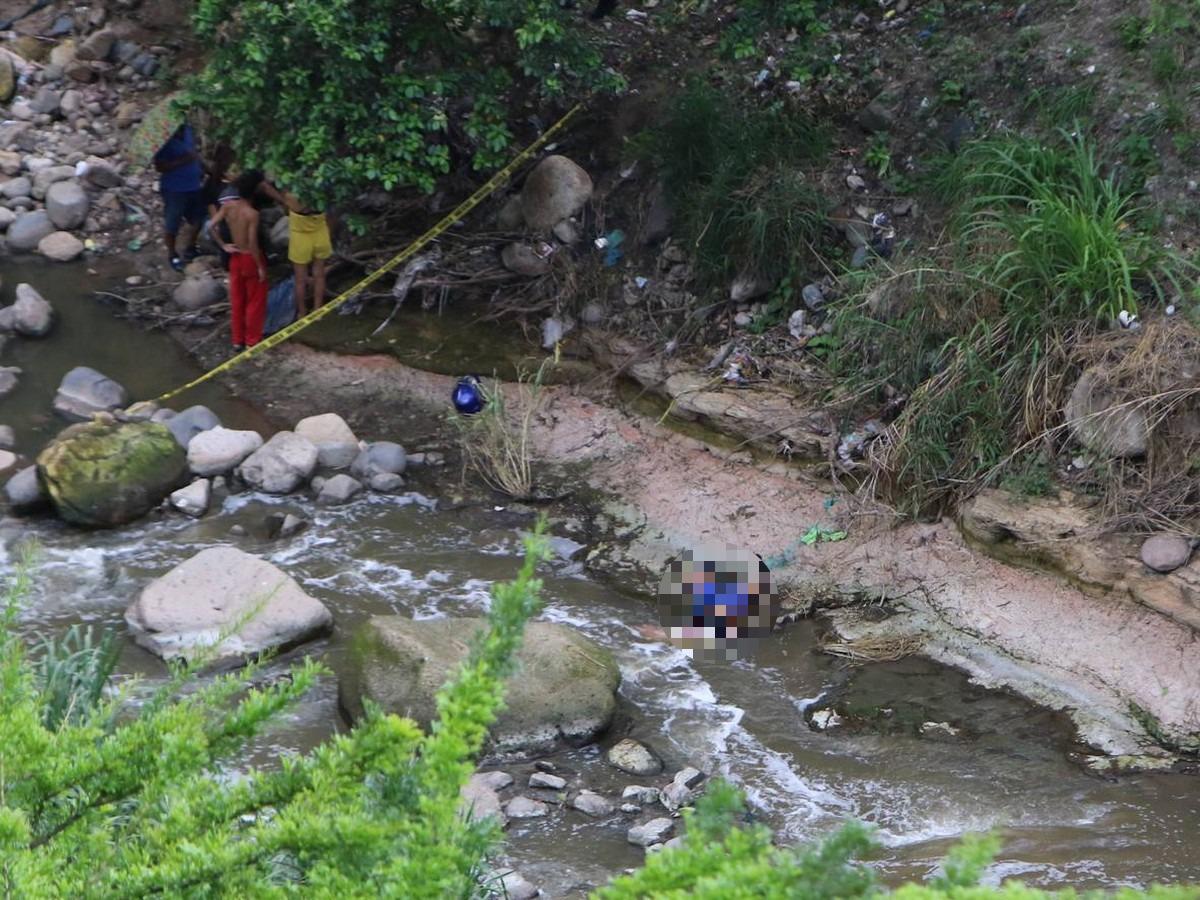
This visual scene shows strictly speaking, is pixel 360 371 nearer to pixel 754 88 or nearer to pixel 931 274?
pixel 754 88

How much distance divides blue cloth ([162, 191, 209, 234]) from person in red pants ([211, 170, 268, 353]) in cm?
67

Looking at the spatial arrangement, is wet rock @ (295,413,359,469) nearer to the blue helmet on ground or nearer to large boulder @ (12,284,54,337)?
the blue helmet on ground

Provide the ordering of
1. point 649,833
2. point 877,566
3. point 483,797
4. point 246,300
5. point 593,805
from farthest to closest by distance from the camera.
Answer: point 246,300, point 877,566, point 593,805, point 483,797, point 649,833

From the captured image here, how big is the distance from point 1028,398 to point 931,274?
821mm

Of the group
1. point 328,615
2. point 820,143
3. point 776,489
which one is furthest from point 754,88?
point 328,615

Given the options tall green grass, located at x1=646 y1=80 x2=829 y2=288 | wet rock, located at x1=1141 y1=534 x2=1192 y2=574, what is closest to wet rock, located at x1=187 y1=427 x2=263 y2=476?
tall green grass, located at x1=646 y1=80 x2=829 y2=288

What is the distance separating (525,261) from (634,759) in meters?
3.84

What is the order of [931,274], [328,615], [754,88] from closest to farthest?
[328,615] < [931,274] < [754,88]

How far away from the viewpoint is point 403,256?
27.9 feet

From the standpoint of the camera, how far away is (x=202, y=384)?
8.18m

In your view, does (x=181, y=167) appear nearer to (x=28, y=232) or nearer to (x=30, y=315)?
(x=30, y=315)

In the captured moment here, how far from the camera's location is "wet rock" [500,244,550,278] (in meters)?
8.16

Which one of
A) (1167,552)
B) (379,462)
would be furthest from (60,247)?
(1167,552)

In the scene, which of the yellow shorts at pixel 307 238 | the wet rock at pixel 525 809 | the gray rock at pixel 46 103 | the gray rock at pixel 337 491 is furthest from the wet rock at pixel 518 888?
the gray rock at pixel 46 103
